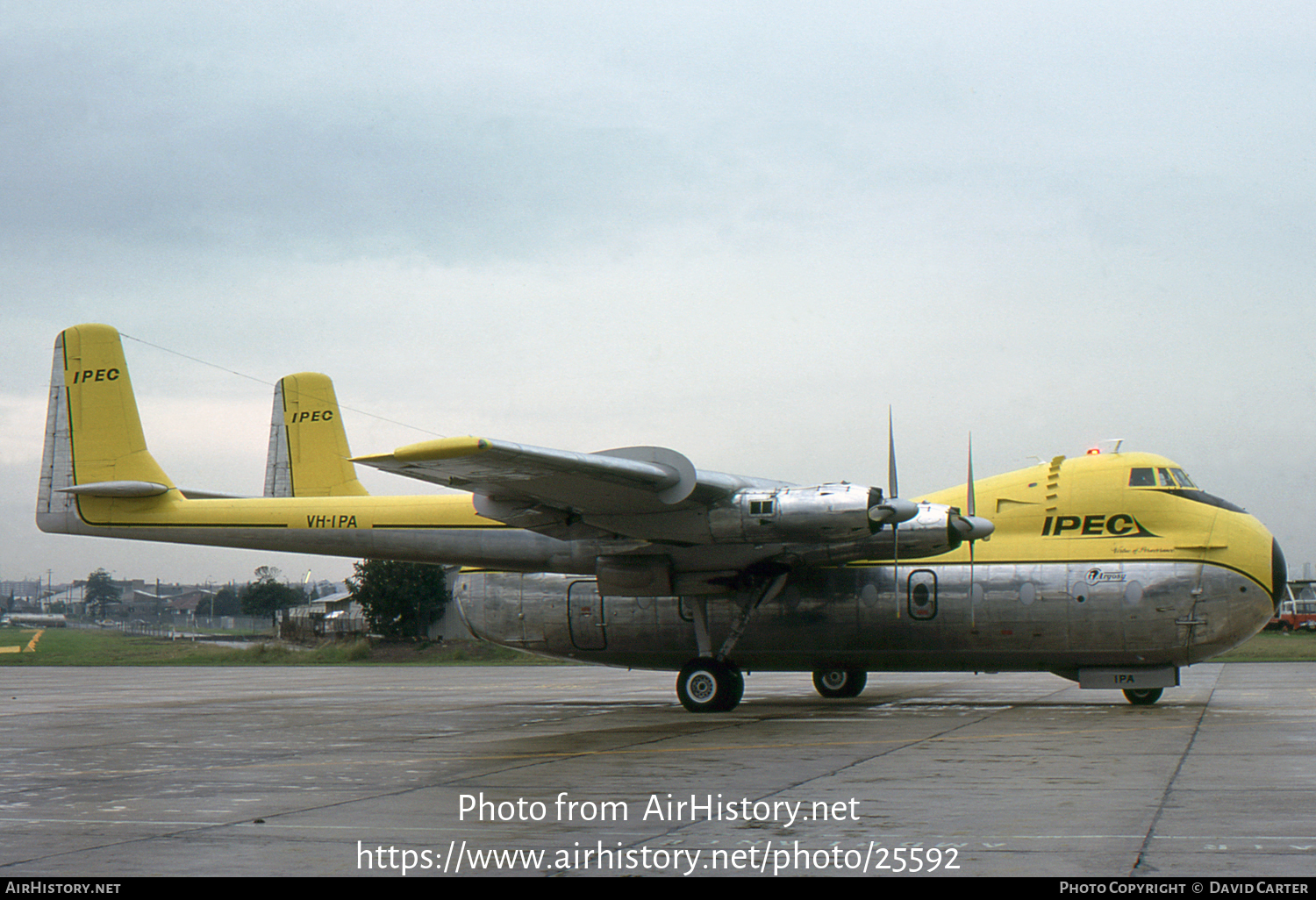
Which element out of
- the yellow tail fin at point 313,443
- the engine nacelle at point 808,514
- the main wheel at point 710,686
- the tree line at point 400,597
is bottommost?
the tree line at point 400,597

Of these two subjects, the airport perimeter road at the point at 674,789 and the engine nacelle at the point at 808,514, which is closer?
the airport perimeter road at the point at 674,789

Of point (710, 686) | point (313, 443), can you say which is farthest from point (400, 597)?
point (710, 686)

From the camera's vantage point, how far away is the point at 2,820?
9836 mm

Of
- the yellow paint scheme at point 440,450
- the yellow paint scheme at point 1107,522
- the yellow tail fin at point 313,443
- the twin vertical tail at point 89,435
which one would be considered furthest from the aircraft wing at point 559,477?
the twin vertical tail at point 89,435

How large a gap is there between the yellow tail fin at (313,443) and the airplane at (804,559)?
127 inches

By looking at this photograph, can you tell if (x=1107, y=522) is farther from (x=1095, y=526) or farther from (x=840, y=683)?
(x=840, y=683)

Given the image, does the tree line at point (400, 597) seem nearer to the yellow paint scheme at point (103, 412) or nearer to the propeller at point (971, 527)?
the yellow paint scheme at point (103, 412)

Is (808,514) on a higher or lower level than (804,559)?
higher

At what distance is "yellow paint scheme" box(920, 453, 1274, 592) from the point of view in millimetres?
19516

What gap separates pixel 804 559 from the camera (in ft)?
66.5

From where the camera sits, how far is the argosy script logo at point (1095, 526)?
19.9 metres

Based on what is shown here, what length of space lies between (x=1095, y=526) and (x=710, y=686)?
723 cm

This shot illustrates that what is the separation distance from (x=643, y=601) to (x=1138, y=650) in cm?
888
